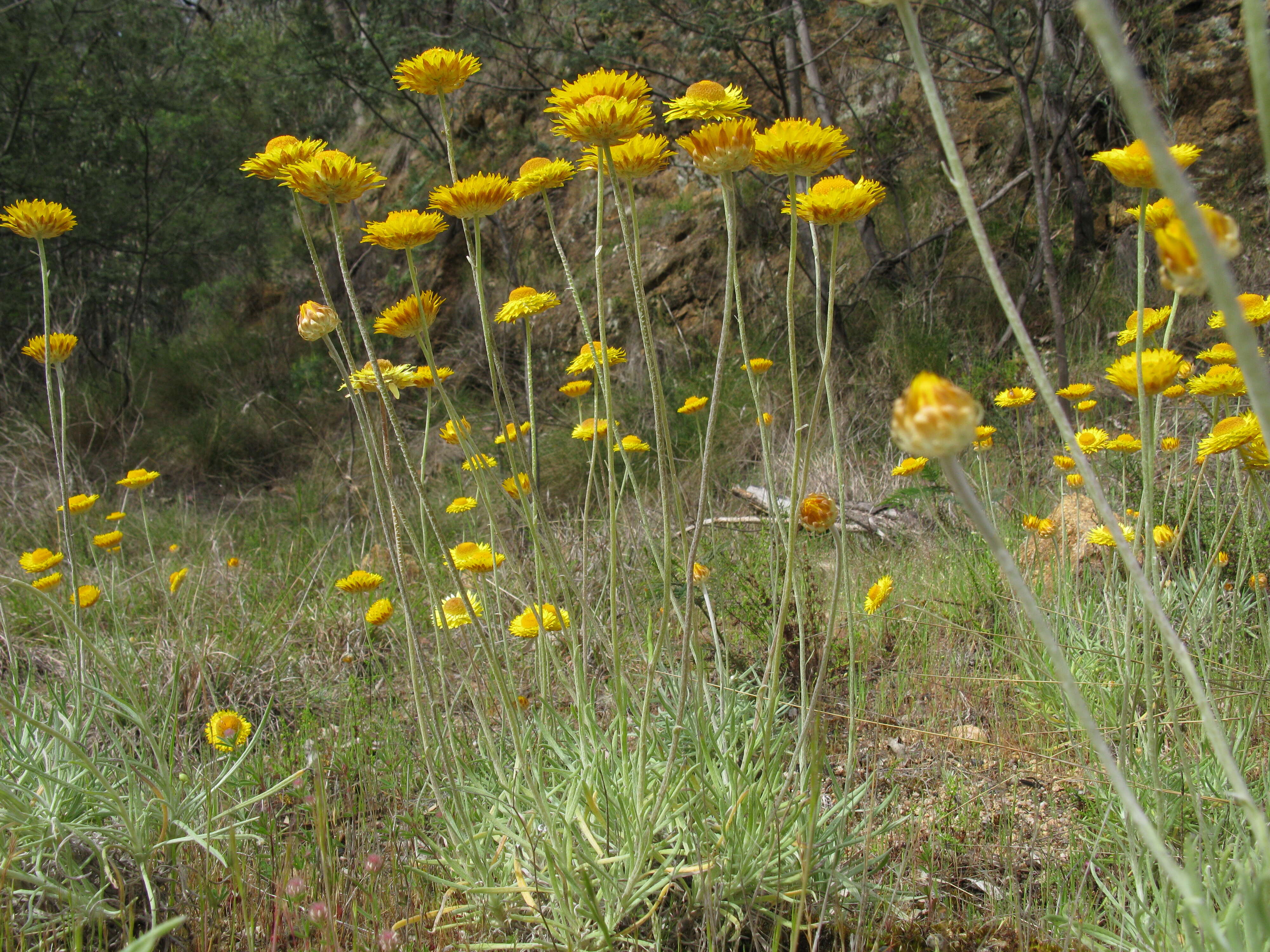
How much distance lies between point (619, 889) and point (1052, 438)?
3794mm

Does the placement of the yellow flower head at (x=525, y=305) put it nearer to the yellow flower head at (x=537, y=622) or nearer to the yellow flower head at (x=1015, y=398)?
the yellow flower head at (x=537, y=622)

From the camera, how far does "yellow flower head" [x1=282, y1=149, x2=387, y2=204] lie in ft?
3.90

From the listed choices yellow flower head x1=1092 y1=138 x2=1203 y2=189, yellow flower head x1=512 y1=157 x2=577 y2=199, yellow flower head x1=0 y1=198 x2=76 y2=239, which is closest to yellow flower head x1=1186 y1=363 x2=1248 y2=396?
yellow flower head x1=1092 y1=138 x2=1203 y2=189

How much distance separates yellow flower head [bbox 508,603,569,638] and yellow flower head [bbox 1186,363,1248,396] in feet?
4.02

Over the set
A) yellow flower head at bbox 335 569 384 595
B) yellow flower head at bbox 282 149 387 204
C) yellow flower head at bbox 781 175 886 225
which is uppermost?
yellow flower head at bbox 282 149 387 204

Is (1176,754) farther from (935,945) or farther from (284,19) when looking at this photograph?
(284,19)

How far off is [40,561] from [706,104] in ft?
8.21

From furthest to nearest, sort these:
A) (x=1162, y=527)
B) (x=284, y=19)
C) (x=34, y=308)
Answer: (x=284, y=19), (x=34, y=308), (x=1162, y=527)

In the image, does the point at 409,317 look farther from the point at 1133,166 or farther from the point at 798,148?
the point at 1133,166

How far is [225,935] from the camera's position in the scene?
55.7 inches

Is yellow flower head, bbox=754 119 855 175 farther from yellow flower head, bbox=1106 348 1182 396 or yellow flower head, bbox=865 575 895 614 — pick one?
yellow flower head, bbox=865 575 895 614

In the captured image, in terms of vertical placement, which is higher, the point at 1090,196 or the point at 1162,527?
the point at 1090,196

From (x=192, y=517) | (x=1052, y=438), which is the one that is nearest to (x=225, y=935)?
(x=1052, y=438)

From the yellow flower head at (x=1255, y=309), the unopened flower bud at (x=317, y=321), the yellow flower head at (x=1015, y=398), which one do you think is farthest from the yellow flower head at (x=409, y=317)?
the yellow flower head at (x=1015, y=398)
